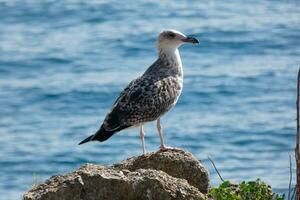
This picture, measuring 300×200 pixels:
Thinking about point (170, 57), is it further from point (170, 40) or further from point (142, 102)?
point (142, 102)

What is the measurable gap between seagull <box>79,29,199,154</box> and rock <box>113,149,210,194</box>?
3.51 ft

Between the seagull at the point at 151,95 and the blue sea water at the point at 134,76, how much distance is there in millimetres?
5976

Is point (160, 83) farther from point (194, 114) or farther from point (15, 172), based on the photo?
point (194, 114)

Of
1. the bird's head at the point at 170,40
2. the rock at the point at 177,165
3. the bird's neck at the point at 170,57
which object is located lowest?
the rock at the point at 177,165

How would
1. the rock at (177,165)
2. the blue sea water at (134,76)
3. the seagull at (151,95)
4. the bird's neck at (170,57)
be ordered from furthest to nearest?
1. the blue sea water at (134,76)
2. the bird's neck at (170,57)
3. the seagull at (151,95)
4. the rock at (177,165)

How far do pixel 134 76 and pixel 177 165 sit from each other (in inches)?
484

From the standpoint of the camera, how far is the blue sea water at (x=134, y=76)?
62.0ft

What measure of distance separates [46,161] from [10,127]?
1617mm

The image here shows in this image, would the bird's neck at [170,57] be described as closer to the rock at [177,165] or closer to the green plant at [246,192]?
the rock at [177,165]

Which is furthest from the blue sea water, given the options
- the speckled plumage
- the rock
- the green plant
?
the green plant

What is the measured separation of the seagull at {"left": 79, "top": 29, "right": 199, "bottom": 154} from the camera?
9.93 m

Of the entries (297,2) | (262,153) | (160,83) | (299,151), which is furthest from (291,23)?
(299,151)

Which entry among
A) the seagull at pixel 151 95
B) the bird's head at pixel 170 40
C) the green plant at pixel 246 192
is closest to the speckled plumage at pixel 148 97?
the seagull at pixel 151 95

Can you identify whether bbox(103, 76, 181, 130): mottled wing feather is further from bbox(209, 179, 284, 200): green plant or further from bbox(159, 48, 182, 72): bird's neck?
bbox(209, 179, 284, 200): green plant
